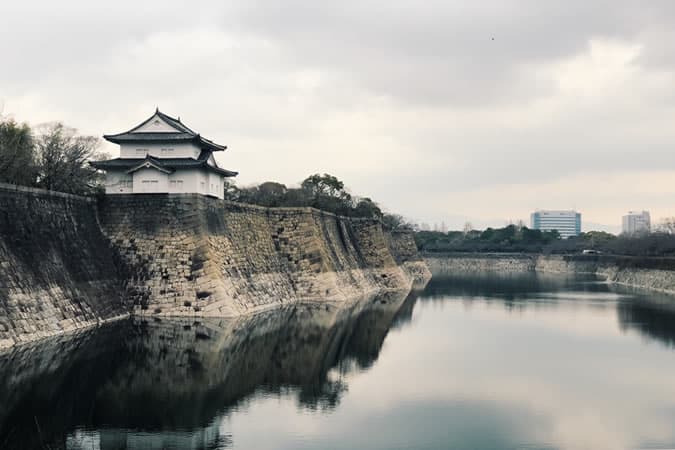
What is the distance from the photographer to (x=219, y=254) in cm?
2661

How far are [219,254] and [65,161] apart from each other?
886 centimetres

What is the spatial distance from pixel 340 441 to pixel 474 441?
6.87 ft

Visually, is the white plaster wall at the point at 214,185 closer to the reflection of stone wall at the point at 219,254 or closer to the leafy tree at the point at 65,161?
the reflection of stone wall at the point at 219,254

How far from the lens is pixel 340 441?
10758 millimetres

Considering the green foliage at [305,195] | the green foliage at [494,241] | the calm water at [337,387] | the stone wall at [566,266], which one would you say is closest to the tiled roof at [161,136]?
the calm water at [337,387]

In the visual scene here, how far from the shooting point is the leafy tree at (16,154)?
24.0 metres

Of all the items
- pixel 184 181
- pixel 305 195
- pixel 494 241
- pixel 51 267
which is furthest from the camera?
pixel 494 241

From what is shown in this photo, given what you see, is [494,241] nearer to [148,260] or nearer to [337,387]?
[148,260]

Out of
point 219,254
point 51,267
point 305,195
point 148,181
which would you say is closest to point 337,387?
point 51,267

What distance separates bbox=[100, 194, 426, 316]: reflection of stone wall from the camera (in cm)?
2466

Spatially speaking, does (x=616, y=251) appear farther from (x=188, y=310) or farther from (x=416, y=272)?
(x=188, y=310)

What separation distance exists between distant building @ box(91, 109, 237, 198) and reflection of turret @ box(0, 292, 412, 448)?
6.22 metres

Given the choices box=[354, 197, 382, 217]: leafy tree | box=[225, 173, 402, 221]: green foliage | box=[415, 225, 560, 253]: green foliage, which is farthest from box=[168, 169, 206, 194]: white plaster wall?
box=[415, 225, 560, 253]: green foliage

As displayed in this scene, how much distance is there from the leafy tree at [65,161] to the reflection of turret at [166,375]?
940 centimetres
